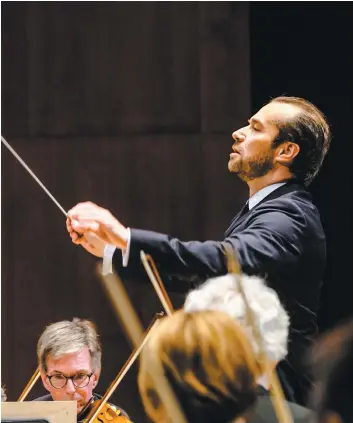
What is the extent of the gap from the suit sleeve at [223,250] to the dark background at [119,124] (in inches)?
43.8

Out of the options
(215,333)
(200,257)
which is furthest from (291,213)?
(215,333)


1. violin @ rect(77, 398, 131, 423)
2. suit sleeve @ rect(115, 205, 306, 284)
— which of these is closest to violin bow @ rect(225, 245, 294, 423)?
suit sleeve @ rect(115, 205, 306, 284)

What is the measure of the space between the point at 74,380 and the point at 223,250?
64 cm

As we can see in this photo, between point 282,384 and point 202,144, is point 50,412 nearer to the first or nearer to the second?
point 282,384

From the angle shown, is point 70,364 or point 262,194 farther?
point 70,364

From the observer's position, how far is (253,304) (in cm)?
158

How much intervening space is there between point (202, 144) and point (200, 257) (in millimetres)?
1250

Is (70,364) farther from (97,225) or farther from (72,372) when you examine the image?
(97,225)

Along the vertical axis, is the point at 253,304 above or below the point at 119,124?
below

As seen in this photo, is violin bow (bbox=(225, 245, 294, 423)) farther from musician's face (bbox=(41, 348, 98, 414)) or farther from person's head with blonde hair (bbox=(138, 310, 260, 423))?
musician's face (bbox=(41, 348, 98, 414))

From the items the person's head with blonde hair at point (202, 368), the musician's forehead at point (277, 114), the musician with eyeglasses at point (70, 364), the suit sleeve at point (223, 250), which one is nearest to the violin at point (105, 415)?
the musician with eyeglasses at point (70, 364)

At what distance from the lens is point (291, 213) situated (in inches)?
66.7

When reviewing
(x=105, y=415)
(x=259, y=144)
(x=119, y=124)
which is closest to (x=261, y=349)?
(x=259, y=144)

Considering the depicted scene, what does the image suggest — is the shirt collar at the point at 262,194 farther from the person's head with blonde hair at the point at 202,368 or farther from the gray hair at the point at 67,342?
the person's head with blonde hair at the point at 202,368
